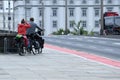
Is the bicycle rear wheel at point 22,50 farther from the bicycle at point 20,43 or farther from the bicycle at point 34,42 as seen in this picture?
the bicycle at point 34,42

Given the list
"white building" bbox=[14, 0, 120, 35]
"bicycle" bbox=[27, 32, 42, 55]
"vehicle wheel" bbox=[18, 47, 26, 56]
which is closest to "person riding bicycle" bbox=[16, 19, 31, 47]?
"vehicle wheel" bbox=[18, 47, 26, 56]

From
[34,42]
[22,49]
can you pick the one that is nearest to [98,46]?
[34,42]

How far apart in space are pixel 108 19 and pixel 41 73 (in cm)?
4884

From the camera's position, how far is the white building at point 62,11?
12562 centimetres

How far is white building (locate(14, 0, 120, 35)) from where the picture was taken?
126 m

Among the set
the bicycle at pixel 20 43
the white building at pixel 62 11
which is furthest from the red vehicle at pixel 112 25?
the white building at pixel 62 11

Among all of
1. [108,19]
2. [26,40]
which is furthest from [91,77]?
[108,19]

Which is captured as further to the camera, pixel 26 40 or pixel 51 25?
pixel 51 25

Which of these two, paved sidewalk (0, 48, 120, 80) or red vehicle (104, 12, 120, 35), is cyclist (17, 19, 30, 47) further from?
red vehicle (104, 12, 120, 35)

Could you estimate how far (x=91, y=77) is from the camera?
1282 centimetres

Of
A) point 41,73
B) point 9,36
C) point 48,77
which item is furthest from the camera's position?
point 9,36

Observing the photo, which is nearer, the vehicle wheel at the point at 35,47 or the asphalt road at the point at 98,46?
the vehicle wheel at the point at 35,47

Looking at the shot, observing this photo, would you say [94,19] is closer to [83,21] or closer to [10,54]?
[83,21]

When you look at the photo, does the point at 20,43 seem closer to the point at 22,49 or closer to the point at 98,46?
the point at 22,49
